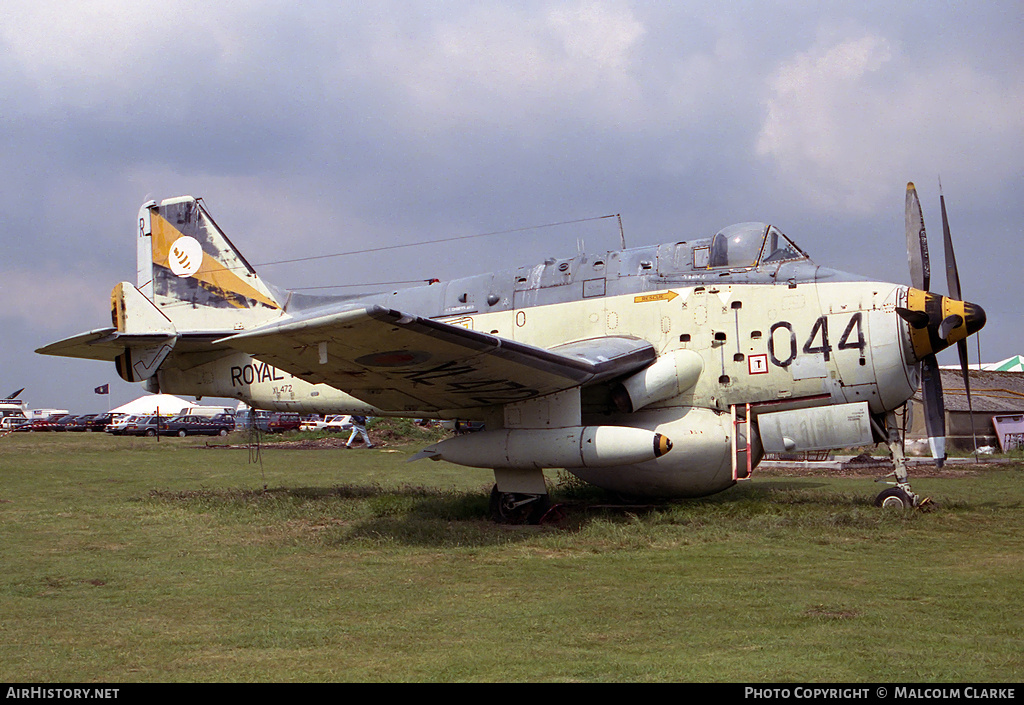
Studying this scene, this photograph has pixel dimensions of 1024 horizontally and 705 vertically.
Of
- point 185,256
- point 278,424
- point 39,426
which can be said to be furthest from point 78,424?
point 185,256

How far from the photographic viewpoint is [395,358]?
10266 mm

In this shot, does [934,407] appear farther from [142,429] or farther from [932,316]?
[142,429]

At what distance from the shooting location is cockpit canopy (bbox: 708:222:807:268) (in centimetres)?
1281

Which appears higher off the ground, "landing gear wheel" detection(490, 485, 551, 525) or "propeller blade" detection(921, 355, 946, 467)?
"propeller blade" detection(921, 355, 946, 467)

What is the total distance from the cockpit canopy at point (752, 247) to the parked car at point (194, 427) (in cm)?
5017

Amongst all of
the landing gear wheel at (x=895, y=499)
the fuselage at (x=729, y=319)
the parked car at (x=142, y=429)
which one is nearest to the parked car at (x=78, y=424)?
the parked car at (x=142, y=429)

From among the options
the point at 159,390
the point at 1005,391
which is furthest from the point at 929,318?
the point at 1005,391

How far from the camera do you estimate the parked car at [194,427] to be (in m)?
56.9

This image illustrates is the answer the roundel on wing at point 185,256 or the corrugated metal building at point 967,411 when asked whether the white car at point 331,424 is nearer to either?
the corrugated metal building at point 967,411

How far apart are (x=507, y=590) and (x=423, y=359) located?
133 inches

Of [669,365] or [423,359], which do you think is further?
[669,365]

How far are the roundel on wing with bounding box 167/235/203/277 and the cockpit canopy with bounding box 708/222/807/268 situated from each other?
10404 mm

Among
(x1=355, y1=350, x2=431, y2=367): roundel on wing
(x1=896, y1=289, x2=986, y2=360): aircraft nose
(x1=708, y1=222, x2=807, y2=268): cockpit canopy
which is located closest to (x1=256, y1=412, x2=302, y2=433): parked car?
(x1=708, y1=222, x2=807, y2=268): cockpit canopy

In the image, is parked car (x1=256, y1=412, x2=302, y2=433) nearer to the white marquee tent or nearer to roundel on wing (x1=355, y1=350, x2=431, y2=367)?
the white marquee tent
